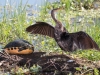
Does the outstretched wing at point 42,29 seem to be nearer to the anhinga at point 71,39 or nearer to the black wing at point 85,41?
the anhinga at point 71,39

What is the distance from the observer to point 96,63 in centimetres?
674

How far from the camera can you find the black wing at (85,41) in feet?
21.9

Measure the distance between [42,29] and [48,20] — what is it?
204cm

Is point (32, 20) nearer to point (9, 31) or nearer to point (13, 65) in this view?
point (9, 31)

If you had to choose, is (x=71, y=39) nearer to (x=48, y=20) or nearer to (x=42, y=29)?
(x=42, y=29)

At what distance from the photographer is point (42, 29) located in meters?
7.60

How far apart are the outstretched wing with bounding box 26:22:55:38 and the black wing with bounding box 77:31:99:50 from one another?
647 millimetres

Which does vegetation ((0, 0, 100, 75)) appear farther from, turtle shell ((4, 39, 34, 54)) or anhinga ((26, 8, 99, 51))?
turtle shell ((4, 39, 34, 54))

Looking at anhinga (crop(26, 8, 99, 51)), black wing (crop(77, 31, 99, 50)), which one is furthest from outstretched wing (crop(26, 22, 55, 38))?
black wing (crop(77, 31, 99, 50))

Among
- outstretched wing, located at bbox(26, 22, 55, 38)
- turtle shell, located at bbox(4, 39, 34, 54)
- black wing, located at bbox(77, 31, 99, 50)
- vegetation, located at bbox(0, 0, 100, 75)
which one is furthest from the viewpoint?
vegetation, located at bbox(0, 0, 100, 75)

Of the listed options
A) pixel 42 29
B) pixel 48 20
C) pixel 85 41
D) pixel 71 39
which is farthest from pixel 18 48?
pixel 48 20

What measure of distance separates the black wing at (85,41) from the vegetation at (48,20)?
36 centimetres

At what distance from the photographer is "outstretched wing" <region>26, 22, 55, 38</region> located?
7.41 m

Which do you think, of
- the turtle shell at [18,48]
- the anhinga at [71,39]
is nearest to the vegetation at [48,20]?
the anhinga at [71,39]
